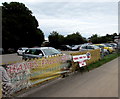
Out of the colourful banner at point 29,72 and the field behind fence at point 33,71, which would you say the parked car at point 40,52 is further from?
the colourful banner at point 29,72

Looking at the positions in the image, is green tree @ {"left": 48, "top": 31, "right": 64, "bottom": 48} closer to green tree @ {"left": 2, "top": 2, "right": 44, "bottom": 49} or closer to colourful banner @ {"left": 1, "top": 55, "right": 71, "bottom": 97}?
green tree @ {"left": 2, "top": 2, "right": 44, "bottom": 49}

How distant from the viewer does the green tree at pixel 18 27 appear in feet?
96.2

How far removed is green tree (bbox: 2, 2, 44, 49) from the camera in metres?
29.3

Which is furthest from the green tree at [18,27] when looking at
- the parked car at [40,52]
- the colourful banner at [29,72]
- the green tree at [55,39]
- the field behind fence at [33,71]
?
the colourful banner at [29,72]

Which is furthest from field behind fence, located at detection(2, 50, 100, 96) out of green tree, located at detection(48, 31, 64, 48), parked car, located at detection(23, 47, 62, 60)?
green tree, located at detection(48, 31, 64, 48)

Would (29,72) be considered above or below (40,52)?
below

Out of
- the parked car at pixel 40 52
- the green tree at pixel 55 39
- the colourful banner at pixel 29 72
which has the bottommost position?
the colourful banner at pixel 29 72

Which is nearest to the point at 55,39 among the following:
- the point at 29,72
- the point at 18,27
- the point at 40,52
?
the point at 18,27

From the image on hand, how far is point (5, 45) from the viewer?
2975cm

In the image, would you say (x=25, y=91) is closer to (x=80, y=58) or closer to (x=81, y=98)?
(x=81, y=98)

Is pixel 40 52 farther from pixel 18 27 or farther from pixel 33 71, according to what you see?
pixel 18 27

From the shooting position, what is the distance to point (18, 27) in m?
30.4

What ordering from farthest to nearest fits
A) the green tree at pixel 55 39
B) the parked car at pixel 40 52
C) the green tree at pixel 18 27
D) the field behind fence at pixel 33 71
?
the green tree at pixel 55 39 < the green tree at pixel 18 27 < the parked car at pixel 40 52 < the field behind fence at pixel 33 71

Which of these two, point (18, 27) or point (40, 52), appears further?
point (18, 27)
